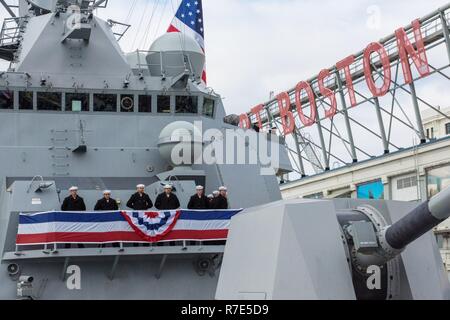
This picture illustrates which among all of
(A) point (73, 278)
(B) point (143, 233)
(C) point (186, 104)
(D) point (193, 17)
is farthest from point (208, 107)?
(D) point (193, 17)

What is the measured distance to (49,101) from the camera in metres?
11.3

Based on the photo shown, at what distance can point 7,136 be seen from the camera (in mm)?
10961

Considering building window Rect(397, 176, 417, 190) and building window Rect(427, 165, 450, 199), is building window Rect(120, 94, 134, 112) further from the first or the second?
building window Rect(397, 176, 417, 190)

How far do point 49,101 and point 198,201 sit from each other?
133 inches

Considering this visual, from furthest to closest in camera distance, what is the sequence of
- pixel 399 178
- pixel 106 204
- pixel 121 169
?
Result: pixel 399 178 → pixel 121 169 → pixel 106 204

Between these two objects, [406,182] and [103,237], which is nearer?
[103,237]

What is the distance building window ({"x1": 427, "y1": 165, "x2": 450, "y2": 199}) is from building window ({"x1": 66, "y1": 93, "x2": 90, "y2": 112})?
1304 cm

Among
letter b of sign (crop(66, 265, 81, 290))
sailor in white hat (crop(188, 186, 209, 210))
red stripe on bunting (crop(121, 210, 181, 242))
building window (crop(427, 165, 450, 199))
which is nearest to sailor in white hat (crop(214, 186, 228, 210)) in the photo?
sailor in white hat (crop(188, 186, 209, 210))

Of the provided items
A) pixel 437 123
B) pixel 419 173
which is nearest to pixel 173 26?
pixel 419 173

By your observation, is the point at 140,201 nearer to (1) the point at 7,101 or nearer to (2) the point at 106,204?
(2) the point at 106,204

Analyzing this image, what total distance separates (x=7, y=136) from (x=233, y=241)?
6702mm
